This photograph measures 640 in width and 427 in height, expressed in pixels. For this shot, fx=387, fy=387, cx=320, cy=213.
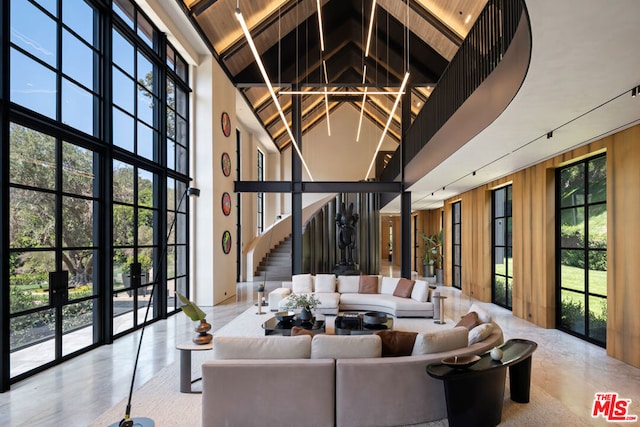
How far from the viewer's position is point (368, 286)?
8.07 meters

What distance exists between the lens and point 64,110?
4.88 meters

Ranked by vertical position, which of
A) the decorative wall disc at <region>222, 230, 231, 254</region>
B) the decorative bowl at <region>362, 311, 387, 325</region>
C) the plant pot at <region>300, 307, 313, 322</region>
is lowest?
the decorative bowl at <region>362, 311, 387, 325</region>

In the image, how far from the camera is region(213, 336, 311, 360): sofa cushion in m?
3.17

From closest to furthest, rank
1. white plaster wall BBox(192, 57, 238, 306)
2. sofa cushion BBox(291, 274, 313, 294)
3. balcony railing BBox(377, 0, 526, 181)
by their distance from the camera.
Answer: balcony railing BBox(377, 0, 526, 181) < sofa cushion BBox(291, 274, 313, 294) < white plaster wall BBox(192, 57, 238, 306)

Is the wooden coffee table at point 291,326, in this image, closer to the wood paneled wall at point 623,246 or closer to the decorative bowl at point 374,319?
the decorative bowl at point 374,319

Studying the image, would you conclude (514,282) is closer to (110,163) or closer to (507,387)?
(507,387)

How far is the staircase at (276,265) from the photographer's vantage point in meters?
13.8

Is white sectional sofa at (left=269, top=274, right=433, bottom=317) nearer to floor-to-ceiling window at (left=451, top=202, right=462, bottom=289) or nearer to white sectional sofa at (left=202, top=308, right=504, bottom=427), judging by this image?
white sectional sofa at (left=202, top=308, right=504, bottom=427)

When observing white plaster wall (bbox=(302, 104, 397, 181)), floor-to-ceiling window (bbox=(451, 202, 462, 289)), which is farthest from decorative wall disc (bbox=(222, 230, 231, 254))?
white plaster wall (bbox=(302, 104, 397, 181))

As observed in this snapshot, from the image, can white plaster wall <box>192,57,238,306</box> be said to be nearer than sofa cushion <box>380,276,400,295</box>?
No

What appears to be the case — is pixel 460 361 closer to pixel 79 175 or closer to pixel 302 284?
pixel 79 175

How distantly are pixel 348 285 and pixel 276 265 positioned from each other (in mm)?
6569

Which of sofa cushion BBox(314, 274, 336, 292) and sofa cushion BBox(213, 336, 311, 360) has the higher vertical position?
sofa cushion BBox(213, 336, 311, 360)

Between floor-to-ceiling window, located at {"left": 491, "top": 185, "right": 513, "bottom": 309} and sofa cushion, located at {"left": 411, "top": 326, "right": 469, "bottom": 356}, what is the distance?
560 centimetres
